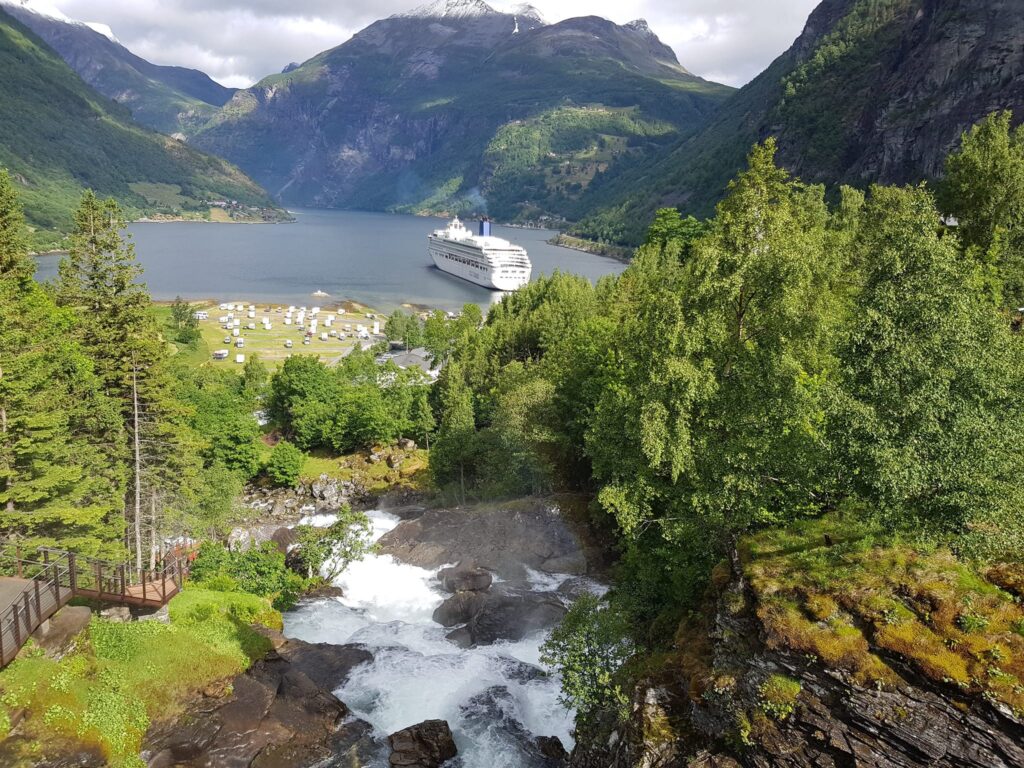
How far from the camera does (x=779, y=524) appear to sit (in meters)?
19.2

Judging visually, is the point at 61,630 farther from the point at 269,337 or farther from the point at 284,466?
the point at 269,337

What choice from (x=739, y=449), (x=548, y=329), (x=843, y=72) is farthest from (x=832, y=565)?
(x=843, y=72)

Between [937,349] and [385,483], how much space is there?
45.4m

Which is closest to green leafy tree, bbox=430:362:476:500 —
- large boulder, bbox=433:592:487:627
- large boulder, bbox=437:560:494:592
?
large boulder, bbox=437:560:494:592

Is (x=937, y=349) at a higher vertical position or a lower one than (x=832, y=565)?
higher

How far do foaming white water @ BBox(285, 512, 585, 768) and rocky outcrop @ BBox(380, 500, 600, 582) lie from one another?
76.3 inches

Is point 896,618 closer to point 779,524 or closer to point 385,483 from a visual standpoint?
point 779,524

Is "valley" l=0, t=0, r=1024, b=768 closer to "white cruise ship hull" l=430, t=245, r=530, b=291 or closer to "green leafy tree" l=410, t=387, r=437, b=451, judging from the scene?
"green leafy tree" l=410, t=387, r=437, b=451

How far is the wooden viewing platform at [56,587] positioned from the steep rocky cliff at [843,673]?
57.0ft

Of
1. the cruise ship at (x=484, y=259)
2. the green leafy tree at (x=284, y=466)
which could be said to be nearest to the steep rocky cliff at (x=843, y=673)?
the green leafy tree at (x=284, y=466)

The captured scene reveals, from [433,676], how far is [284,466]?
105 ft

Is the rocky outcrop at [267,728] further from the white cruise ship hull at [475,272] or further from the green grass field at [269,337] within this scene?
the white cruise ship hull at [475,272]

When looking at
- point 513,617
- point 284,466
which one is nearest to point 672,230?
point 284,466

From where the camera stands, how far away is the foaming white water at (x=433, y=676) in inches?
829
